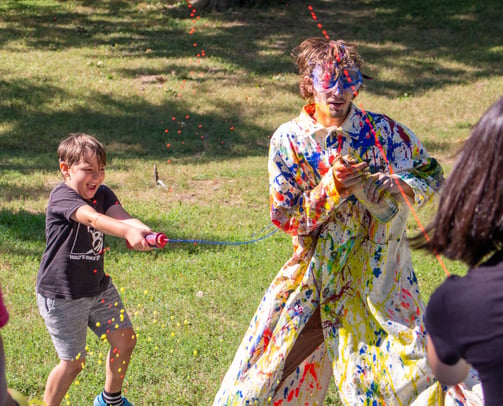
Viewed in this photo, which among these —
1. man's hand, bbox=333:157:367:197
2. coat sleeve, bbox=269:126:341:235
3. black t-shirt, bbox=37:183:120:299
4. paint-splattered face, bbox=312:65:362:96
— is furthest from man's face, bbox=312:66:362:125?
black t-shirt, bbox=37:183:120:299

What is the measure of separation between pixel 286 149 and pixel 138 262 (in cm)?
334

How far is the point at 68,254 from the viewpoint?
12.5 feet

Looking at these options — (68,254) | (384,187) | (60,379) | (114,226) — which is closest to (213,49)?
(68,254)

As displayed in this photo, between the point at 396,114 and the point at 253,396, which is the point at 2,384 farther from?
the point at 396,114

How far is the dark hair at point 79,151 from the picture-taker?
382cm

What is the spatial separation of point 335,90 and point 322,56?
0.22 metres

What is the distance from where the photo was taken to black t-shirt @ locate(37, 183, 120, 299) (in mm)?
3785

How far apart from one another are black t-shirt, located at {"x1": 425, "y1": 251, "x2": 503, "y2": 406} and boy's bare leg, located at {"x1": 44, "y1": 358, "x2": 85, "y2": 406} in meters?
2.55

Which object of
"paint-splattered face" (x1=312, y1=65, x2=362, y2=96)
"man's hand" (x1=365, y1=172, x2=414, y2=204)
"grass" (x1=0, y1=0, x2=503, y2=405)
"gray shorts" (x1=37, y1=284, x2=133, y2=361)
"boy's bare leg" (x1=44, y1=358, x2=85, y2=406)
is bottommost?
"grass" (x1=0, y1=0, x2=503, y2=405)

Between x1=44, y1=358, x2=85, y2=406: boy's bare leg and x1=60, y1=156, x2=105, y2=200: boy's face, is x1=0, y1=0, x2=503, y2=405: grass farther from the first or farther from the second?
x1=60, y1=156, x2=105, y2=200: boy's face

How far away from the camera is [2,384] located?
93.7 inches

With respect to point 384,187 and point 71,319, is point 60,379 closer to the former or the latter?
point 71,319

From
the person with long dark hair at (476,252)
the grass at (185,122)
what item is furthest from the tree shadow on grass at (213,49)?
the person with long dark hair at (476,252)

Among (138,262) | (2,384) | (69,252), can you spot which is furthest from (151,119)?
(2,384)
